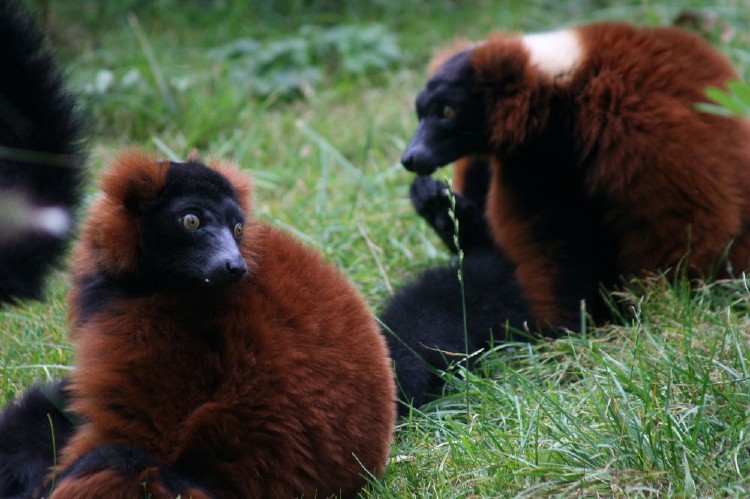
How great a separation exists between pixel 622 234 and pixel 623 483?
2.03m

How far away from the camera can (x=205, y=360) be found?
3023 millimetres

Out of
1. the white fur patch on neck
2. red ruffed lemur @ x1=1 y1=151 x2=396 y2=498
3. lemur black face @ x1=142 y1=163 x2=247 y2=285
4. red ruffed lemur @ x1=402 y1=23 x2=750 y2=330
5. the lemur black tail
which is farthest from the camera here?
the white fur patch on neck

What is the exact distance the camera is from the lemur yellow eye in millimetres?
3123

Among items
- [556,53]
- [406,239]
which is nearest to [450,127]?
[556,53]

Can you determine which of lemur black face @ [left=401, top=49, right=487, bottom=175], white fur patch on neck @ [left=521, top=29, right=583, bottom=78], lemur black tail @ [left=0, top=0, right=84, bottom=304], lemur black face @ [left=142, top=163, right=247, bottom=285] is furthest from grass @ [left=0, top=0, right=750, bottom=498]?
white fur patch on neck @ [left=521, top=29, right=583, bottom=78]

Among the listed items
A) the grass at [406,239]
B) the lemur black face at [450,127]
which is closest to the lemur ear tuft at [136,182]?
the grass at [406,239]

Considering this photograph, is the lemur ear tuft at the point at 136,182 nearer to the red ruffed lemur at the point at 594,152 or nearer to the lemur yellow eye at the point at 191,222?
the lemur yellow eye at the point at 191,222

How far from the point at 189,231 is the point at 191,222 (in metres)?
0.04

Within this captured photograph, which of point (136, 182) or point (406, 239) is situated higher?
point (136, 182)

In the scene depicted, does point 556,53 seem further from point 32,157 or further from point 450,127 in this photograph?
point 32,157

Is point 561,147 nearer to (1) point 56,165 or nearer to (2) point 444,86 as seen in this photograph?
(2) point 444,86

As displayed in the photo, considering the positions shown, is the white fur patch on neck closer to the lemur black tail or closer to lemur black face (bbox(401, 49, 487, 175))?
lemur black face (bbox(401, 49, 487, 175))

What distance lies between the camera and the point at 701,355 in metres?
3.59

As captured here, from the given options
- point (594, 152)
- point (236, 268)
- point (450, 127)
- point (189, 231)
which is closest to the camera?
point (236, 268)
